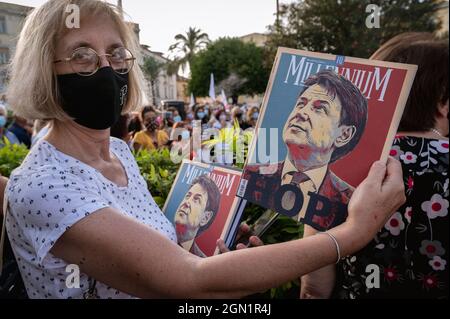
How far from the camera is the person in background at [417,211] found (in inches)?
57.6

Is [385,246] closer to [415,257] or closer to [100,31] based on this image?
[415,257]

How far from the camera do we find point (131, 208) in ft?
5.23

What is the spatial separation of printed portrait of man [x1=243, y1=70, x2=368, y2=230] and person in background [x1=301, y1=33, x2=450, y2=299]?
1.25ft

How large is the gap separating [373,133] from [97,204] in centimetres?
86

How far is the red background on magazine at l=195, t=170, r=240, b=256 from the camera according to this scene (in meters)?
1.65

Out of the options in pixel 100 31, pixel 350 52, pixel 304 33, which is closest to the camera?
pixel 100 31

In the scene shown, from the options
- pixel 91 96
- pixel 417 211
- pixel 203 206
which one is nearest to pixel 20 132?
pixel 91 96

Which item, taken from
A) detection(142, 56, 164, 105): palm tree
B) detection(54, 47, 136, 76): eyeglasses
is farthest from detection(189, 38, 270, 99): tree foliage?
detection(54, 47, 136, 76): eyeglasses

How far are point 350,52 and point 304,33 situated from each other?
15.7 feet

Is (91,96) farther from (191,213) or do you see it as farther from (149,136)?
(149,136)

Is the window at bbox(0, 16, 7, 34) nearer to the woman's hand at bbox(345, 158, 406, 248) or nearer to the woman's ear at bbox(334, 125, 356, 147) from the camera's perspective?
the woman's ear at bbox(334, 125, 356, 147)

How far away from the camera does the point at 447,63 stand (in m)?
1.56

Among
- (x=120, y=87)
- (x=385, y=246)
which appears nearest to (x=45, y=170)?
(x=120, y=87)

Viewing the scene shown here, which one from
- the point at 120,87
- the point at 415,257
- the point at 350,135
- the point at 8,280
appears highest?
the point at 120,87
